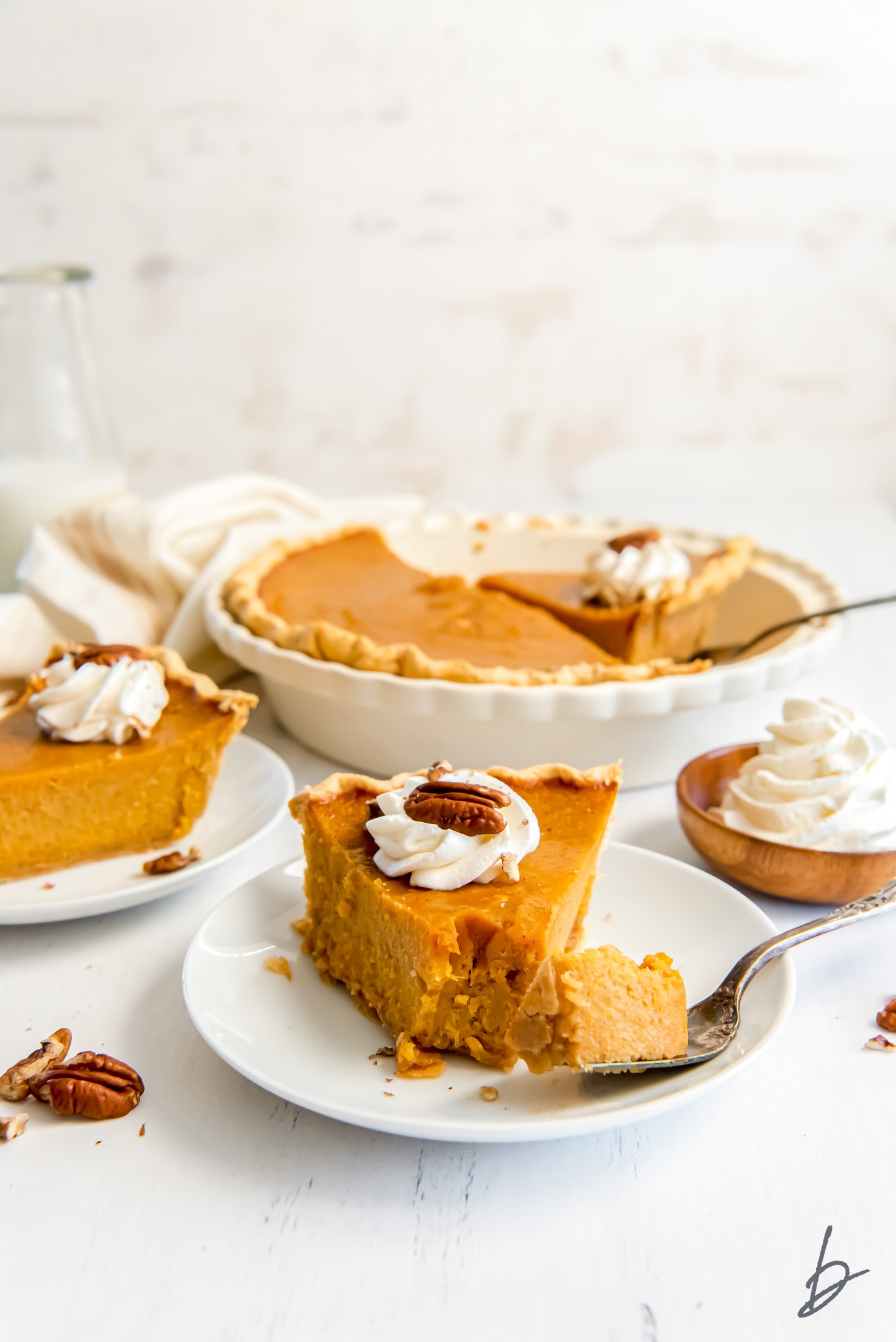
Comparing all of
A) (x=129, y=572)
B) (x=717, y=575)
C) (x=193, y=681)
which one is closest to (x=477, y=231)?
(x=717, y=575)

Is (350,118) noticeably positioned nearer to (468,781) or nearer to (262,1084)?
(468,781)

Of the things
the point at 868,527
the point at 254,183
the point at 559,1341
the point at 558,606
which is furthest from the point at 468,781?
the point at 254,183

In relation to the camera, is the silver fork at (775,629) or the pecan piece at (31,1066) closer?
the pecan piece at (31,1066)

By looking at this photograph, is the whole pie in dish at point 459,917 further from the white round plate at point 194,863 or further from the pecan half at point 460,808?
the white round plate at point 194,863

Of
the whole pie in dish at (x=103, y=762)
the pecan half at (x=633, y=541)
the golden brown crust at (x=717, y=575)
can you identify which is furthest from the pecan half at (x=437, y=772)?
the pecan half at (x=633, y=541)

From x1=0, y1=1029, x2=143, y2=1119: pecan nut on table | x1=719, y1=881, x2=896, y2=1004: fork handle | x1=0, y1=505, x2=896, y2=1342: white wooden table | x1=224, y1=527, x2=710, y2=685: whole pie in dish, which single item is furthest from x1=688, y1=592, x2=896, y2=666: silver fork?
x1=0, y1=1029, x2=143, y2=1119: pecan nut on table

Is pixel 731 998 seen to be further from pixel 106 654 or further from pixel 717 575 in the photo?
pixel 717 575
